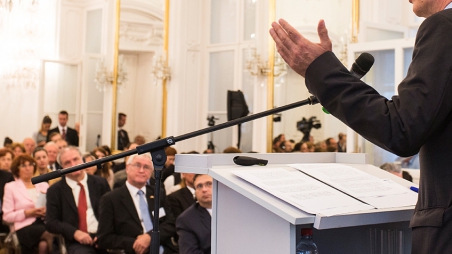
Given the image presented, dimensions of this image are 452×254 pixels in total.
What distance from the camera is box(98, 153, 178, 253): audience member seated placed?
4.81 m

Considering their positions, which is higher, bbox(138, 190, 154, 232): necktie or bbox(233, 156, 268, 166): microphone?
bbox(233, 156, 268, 166): microphone

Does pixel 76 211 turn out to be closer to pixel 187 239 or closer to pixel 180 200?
pixel 180 200

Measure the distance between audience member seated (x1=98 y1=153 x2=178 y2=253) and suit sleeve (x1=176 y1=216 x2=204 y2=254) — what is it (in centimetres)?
59

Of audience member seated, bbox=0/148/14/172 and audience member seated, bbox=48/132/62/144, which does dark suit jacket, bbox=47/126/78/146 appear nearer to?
audience member seated, bbox=48/132/62/144

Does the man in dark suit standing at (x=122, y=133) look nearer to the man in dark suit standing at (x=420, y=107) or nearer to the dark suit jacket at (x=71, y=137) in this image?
the dark suit jacket at (x=71, y=137)

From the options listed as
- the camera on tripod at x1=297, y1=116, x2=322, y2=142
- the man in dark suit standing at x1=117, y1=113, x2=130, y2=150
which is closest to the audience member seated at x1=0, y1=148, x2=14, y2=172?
the man in dark suit standing at x1=117, y1=113, x2=130, y2=150

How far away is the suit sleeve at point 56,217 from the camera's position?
514 centimetres

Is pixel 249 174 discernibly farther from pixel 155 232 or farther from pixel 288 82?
pixel 288 82

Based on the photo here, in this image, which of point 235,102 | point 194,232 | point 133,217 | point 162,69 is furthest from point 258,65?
point 194,232

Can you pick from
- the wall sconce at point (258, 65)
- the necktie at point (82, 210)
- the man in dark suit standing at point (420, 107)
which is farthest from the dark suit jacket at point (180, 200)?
the wall sconce at point (258, 65)

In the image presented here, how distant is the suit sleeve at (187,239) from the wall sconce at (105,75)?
6991mm

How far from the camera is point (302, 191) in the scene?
60.5 inches

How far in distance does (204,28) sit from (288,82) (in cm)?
225

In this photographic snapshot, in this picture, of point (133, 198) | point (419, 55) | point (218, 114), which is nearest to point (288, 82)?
point (218, 114)
